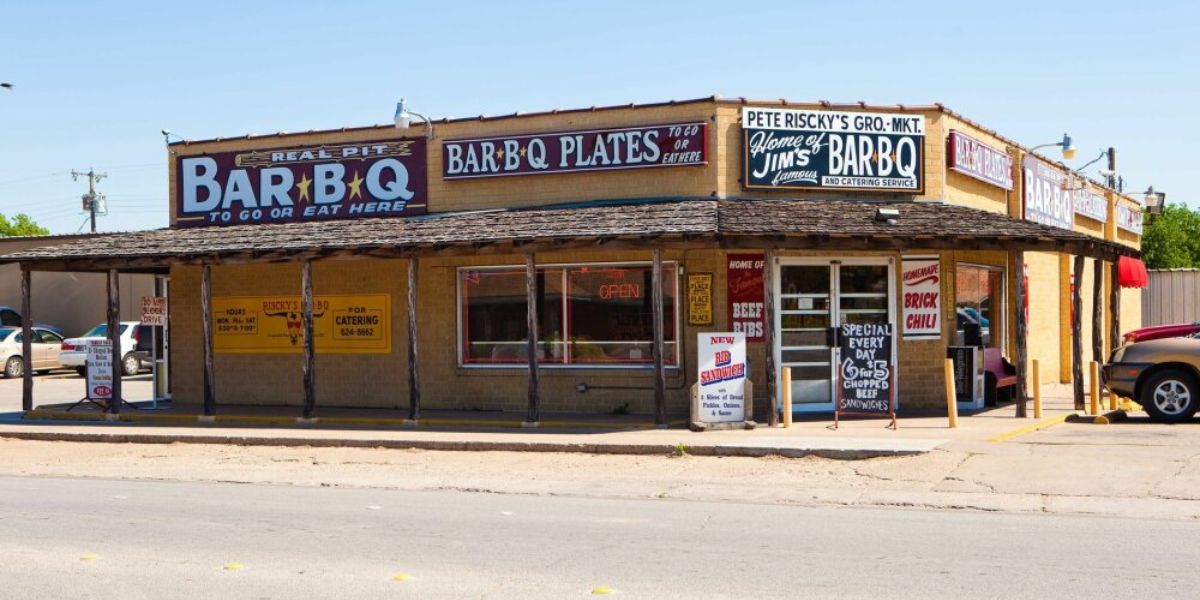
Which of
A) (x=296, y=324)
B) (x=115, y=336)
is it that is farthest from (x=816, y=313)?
(x=115, y=336)

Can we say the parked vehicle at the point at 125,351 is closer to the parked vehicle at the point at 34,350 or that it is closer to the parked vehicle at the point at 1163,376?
the parked vehicle at the point at 34,350

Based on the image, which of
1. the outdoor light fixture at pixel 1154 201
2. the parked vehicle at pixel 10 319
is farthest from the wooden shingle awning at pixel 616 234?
the parked vehicle at pixel 10 319

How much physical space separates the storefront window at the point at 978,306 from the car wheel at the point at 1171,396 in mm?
3255

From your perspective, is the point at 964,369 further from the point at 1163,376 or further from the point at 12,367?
the point at 12,367

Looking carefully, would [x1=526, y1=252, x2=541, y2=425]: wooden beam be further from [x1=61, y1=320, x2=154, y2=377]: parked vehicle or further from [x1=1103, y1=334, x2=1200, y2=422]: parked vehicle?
[x1=61, y1=320, x2=154, y2=377]: parked vehicle

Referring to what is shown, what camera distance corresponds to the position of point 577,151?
19.9 metres

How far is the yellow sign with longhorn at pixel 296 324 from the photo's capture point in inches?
836

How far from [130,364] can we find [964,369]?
26.0m

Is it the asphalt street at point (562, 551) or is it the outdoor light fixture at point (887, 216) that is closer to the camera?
the asphalt street at point (562, 551)

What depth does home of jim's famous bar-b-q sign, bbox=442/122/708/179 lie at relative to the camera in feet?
62.7

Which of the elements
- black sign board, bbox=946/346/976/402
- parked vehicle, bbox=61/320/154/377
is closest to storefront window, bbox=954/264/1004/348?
black sign board, bbox=946/346/976/402

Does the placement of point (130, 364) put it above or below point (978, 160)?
below

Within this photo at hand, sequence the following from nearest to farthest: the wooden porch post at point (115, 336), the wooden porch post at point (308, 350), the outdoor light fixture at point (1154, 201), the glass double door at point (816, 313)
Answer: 1. the glass double door at point (816, 313)
2. the wooden porch post at point (308, 350)
3. the wooden porch post at point (115, 336)
4. the outdoor light fixture at point (1154, 201)

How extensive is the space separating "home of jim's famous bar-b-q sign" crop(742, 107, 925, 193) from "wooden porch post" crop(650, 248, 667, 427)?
2.63 meters
